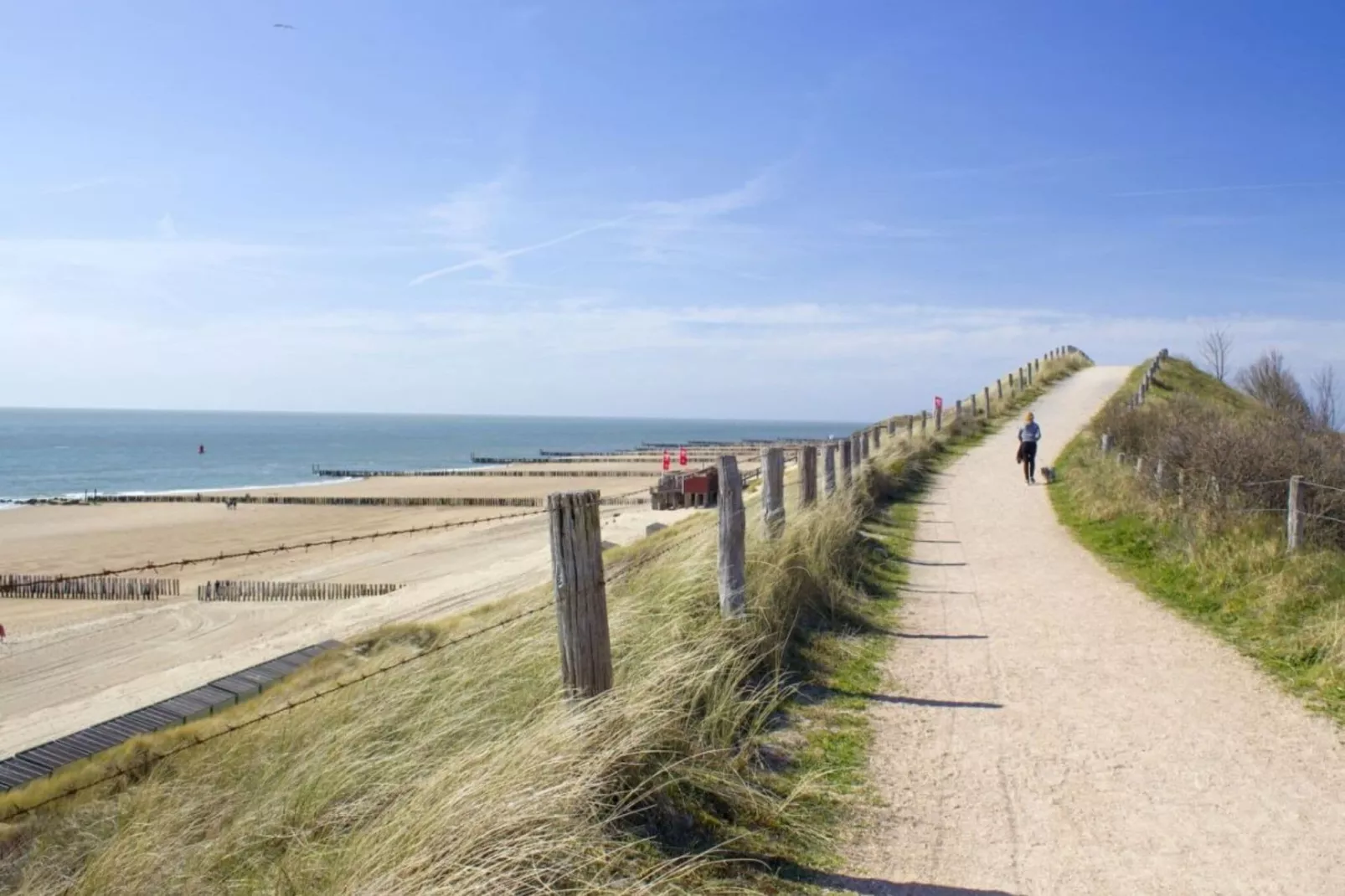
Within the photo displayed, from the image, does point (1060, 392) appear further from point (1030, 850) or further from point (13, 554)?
point (1030, 850)

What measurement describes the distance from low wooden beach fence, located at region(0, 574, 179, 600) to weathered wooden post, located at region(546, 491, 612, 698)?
19.1 metres

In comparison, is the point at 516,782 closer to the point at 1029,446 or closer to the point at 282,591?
the point at 282,591

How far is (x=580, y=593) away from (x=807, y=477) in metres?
7.19

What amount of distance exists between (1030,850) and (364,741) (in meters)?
3.12

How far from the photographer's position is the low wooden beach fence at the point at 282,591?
64.2ft

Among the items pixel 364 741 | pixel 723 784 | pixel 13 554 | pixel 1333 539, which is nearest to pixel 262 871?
pixel 364 741

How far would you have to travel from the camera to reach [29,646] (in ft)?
51.6

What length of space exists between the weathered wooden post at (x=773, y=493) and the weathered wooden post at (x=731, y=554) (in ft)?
5.27

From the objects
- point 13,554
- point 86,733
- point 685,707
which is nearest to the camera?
point 685,707

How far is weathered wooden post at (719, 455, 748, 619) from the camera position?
22.6ft

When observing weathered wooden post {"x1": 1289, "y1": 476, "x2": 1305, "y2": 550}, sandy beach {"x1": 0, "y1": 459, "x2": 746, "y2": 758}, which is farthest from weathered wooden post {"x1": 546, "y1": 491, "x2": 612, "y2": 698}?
weathered wooden post {"x1": 1289, "y1": 476, "x2": 1305, "y2": 550}

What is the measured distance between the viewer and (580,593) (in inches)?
175

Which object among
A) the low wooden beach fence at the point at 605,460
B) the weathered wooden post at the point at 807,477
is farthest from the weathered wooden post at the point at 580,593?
the low wooden beach fence at the point at 605,460

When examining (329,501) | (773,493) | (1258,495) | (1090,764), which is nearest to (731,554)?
(773,493)
